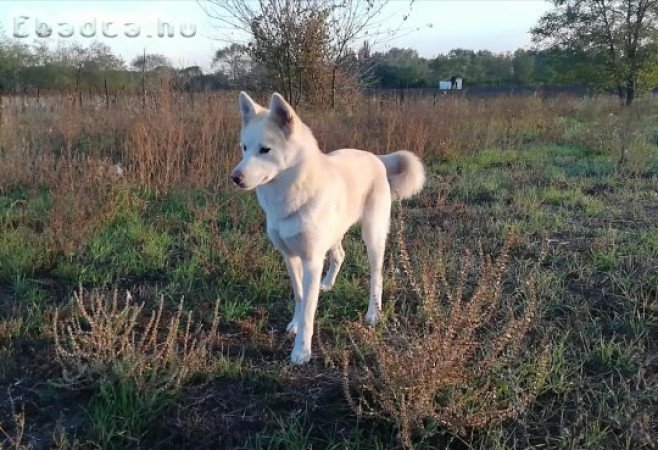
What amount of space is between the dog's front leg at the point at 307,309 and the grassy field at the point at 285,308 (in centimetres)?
9

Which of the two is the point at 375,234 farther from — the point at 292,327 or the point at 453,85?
the point at 453,85

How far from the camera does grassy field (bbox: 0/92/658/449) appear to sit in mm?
2184

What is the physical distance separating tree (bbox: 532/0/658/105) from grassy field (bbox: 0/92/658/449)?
17.4 metres

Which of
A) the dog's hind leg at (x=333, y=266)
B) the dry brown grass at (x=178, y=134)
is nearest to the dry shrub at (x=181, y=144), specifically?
the dry brown grass at (x=178, y=134)

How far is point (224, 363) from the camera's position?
265 centimetres

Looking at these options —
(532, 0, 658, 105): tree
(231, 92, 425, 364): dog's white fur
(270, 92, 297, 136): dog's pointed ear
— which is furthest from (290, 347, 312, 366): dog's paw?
(532, 0, 658, 105): tree

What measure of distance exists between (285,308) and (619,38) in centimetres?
2426

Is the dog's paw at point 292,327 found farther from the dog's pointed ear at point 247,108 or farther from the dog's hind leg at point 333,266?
the dog's pointed ear at point 247,108

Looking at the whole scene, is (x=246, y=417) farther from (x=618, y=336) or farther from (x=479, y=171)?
(x=479, y=171)

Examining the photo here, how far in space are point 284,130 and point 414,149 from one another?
555cm

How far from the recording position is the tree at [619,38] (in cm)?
2208

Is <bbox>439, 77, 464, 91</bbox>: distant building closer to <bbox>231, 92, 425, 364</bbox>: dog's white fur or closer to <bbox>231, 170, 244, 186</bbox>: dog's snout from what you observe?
<bbox>231, 92, 425, 364</bbox>: dog's white fur

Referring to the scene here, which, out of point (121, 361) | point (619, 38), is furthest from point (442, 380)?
point (619, 38)

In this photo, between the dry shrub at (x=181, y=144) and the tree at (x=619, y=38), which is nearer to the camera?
the dry shrub at (x=181, y=144)
